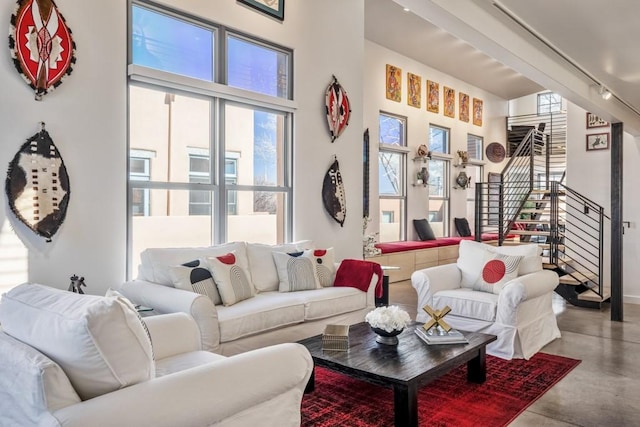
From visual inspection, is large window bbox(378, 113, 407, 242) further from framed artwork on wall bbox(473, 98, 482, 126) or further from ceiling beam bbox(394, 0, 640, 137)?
ceiling beam bbox(394, 0, 640, 137)

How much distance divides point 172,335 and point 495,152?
10.7 metres

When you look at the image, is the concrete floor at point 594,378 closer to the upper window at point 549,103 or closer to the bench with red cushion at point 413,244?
the bench with red cushion at point 413,244

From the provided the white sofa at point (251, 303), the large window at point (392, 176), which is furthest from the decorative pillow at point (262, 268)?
the large window at point (392, 176)

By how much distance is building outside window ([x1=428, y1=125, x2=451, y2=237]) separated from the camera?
9883 mm

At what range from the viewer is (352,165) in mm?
6043

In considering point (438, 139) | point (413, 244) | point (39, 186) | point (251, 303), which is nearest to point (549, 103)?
point (438, 139)

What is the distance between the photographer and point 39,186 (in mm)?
3354

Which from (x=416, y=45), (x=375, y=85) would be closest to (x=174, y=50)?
(x=375, y=85)

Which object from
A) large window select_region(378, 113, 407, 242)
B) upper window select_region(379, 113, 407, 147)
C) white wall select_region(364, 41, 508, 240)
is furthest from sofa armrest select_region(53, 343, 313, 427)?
upper window select_region(379, 113, 407, 147)

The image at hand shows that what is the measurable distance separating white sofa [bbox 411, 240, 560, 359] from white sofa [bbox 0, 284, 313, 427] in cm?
Result: 260

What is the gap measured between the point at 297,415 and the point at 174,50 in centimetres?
358

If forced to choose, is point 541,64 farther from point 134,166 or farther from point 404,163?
point 404,163

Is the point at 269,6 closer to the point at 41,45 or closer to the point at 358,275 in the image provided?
the point at 41,45

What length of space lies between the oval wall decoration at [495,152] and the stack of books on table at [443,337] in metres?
9.20
